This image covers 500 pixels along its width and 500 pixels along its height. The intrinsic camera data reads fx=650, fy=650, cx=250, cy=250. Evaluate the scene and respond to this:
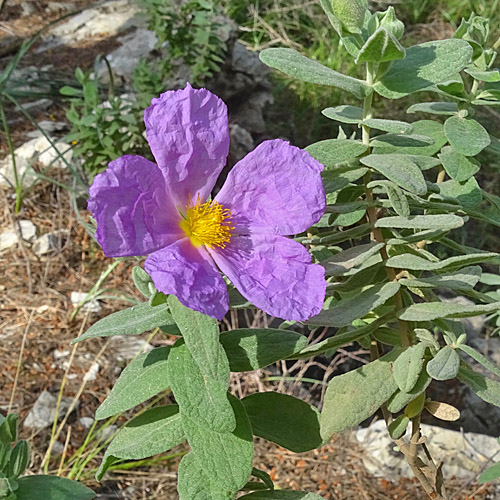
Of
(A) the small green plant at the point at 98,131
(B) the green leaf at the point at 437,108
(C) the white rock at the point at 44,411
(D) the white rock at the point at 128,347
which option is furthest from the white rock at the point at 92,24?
(B) the green leaf at the point at 437,108

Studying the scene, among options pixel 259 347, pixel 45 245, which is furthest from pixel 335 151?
pixel 45 245

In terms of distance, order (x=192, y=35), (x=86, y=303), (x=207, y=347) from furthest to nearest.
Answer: (x=192, y=35), (x=86, y=303), (x=207, y=347)

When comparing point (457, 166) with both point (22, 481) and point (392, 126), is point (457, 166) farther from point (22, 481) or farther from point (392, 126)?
point (22, 481)

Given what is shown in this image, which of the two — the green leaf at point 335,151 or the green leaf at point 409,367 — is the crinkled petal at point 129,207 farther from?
the green leaf at point 409,367

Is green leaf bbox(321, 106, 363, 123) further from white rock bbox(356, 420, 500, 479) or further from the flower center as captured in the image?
white rock bbox(356, 420, 500, 479)

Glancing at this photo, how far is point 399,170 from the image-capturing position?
0.83 meters

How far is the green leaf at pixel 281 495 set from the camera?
970 millimetres

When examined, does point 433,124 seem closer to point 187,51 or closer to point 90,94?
point 90,94

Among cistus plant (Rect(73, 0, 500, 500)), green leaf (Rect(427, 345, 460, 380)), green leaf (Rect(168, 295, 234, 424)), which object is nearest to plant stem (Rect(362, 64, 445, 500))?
cistus plant (Rect(73, 0, 500, 500))

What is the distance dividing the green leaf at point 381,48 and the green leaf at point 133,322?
411mm

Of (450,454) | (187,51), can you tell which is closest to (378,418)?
(450,454)

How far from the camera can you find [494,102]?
110 cm

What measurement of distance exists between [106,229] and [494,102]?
72 cm

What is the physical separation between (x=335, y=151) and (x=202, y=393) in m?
0.37
